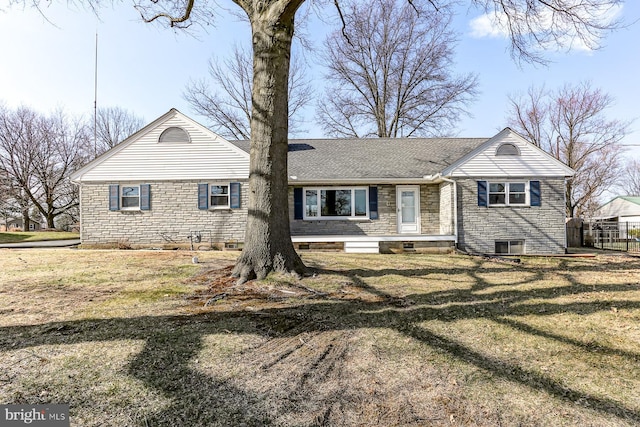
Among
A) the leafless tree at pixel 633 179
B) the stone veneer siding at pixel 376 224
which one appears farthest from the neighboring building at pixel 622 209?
the stone veneer siding at pixel 376 224

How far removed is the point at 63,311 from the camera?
4215 mm

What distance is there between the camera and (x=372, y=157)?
14.4 metres

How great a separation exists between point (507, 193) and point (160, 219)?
12.9 m

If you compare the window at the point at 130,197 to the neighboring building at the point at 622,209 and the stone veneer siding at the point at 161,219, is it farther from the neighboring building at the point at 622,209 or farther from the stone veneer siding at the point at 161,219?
the neighboring building at the point at 622,209

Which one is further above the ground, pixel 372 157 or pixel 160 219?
pixel 372 157

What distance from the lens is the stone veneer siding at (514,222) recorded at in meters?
12.1

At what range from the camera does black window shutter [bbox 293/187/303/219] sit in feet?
42.8

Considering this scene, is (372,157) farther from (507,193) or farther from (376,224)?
(507,193)

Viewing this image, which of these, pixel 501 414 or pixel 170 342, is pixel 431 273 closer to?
pixel 501 414

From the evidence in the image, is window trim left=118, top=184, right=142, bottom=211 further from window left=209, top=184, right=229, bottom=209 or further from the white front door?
the white front door

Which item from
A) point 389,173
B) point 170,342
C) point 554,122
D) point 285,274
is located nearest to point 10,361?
point 170,342

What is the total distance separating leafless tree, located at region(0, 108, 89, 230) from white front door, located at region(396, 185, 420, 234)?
82.5 ft

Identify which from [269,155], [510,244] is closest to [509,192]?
[510,244]

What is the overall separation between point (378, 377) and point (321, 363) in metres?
0.52
